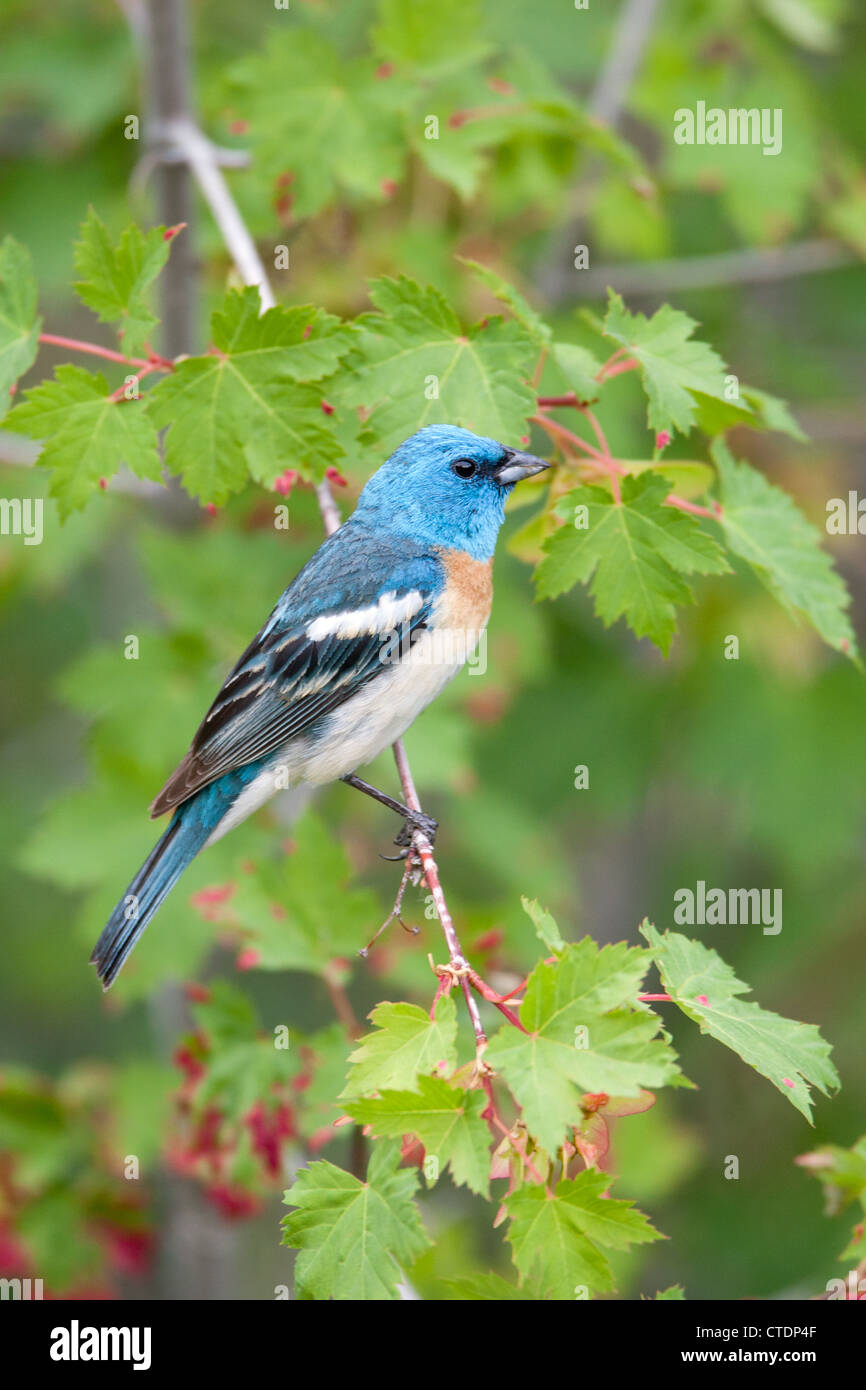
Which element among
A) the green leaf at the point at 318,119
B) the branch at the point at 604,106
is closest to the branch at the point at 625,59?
the branch at the point at 604,106

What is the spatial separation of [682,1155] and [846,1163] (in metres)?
Result: 2.40

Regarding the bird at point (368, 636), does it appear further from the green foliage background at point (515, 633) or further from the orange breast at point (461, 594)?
the green foliage background at point (515, 633)

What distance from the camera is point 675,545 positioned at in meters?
2.50

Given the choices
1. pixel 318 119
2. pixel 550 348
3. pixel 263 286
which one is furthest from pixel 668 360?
pixel 318 119

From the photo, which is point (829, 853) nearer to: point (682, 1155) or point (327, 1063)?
point (682, 1155)

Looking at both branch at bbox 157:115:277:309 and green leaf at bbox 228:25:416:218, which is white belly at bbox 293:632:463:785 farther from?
green leaf at bbox 228:25:416:218

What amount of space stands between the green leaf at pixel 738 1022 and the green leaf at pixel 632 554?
1.94 feet

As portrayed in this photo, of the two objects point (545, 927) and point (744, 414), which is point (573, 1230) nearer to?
point (545, 927)

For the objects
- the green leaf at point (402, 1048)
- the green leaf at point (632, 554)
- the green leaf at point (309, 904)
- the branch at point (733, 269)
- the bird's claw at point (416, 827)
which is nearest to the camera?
the green leaf at point (402, 1048)

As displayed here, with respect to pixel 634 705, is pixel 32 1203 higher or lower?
lower

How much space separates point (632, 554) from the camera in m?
2.51

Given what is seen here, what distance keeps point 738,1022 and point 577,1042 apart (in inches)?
14.3

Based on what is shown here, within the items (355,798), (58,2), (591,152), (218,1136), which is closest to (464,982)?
(218,1136)

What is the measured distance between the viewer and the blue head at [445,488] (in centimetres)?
295
